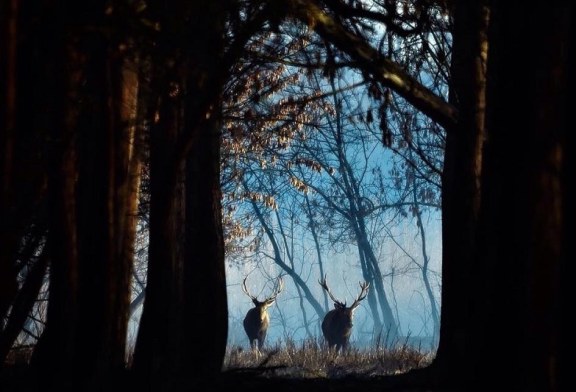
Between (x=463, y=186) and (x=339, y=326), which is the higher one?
(x=339, y=326)

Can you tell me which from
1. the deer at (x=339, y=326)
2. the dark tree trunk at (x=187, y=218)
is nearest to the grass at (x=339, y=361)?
the dark tree trunk at (x=187, y=218)

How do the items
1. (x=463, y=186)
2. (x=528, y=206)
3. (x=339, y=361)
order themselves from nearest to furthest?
(x=528, y=206), (x=463, y=186), (x=339, y=361)

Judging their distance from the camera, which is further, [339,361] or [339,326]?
[339,326]

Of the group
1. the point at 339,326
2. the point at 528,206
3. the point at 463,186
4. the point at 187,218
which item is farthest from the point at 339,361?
the point at 528,206

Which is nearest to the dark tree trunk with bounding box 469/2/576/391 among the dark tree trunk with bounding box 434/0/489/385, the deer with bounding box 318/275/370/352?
the dark tree trunk with bounding box 434/0/489/385

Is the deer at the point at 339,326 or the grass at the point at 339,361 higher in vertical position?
the deer at the point at 339,326

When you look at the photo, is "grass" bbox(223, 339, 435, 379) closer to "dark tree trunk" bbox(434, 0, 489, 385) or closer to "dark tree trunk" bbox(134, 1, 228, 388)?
"dark tree trunk" bbox(134, 1, 228, 388)

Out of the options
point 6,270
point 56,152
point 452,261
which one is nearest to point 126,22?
point 56,152

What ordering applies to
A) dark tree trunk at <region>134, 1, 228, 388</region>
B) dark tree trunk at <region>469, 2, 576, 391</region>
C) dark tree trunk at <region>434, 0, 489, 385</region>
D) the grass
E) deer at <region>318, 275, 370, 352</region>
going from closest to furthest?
dark tree trunk at <region>469, 2, 576, 391</region> < dark tree trunk at <region>134, 1, 228, 388</region> < dark tree trunk at <region>434, 0, 489, 385</region> < the grass < deer at <region>318, 275, 370, 352</region>

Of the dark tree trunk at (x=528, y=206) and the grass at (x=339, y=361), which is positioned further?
the grass at (x=339, y=361)

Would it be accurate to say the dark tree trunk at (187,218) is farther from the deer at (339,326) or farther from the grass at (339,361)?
the deer at (339,326)

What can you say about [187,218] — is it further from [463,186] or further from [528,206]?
[528,206]

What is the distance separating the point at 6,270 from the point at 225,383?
3457 millimetres

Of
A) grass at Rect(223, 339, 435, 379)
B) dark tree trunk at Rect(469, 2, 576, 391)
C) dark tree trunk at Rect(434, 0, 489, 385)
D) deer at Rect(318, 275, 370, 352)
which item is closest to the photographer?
dark tree trunk at Rect(469, 2, 576, 391)
